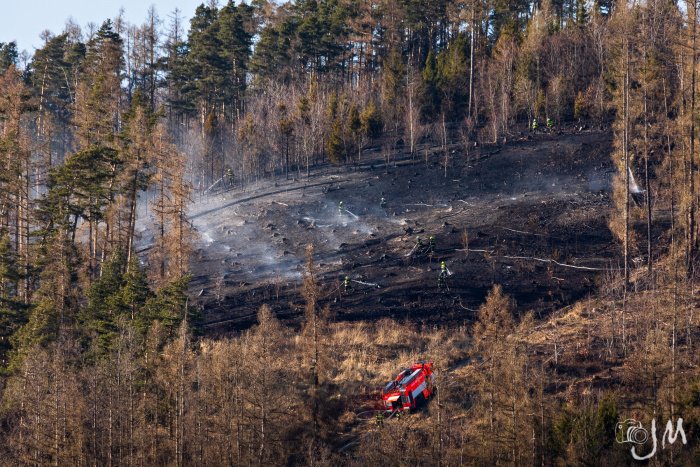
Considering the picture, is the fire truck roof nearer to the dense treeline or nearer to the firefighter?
the dense treeline

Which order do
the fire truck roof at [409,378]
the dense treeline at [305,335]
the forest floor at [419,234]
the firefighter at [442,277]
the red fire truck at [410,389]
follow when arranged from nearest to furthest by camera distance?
the dense treeline at [305,335] < the red fire truck at [410,389] < the fire truck roof at [409,378] < the forest floor at [419,234] < the firefighter at [442,277]

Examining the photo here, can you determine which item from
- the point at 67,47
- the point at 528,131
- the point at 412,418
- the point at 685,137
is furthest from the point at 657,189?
the point at 67,47

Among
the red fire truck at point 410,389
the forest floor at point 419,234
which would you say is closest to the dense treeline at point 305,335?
the red fire truck at point 410,389

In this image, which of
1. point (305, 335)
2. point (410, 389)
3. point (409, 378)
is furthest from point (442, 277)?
point (410, 389)

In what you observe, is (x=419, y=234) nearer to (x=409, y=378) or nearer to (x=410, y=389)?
(x=409, y=378)

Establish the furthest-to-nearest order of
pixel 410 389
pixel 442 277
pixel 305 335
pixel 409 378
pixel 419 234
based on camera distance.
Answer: pixel 419 234 < pixel 442 277 < pixel 305 335 < pixel 409 378 < pixel 410 389

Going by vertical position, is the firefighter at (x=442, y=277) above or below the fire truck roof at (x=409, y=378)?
above

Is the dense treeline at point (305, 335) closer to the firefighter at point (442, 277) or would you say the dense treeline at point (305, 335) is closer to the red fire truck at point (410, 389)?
the red fire truck at point (410, 389)
